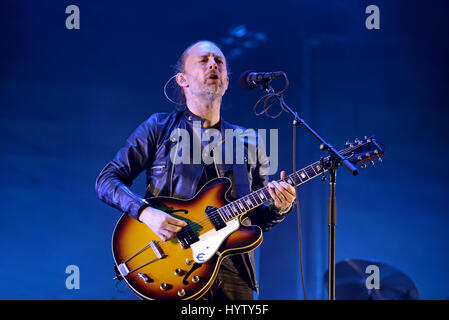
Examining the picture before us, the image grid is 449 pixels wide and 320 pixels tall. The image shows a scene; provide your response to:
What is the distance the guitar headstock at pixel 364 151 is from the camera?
7.81 ft

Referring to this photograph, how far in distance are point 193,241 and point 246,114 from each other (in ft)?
4.59

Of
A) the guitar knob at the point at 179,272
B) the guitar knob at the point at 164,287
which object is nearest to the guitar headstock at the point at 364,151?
the guitar knob at the point at 179,272

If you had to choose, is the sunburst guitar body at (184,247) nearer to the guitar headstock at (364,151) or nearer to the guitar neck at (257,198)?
the guitar neck at (257,198)

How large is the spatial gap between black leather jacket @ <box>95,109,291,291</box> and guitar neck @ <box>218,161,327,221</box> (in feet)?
0.40

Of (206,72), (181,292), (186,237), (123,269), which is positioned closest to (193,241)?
(186,237)

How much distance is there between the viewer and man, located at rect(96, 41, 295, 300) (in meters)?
2.56

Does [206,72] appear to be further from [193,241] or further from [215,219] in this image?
[193,241]

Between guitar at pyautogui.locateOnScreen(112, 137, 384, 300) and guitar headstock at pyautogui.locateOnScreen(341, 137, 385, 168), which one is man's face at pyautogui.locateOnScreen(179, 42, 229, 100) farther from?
guitar headstock at pyautogui.locateOnScreen(341, 137, 385, 168)

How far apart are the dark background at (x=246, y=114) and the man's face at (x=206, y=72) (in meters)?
0.47

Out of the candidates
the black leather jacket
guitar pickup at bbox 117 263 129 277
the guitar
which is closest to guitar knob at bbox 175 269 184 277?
the guitar

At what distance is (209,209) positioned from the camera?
2.56 metres
